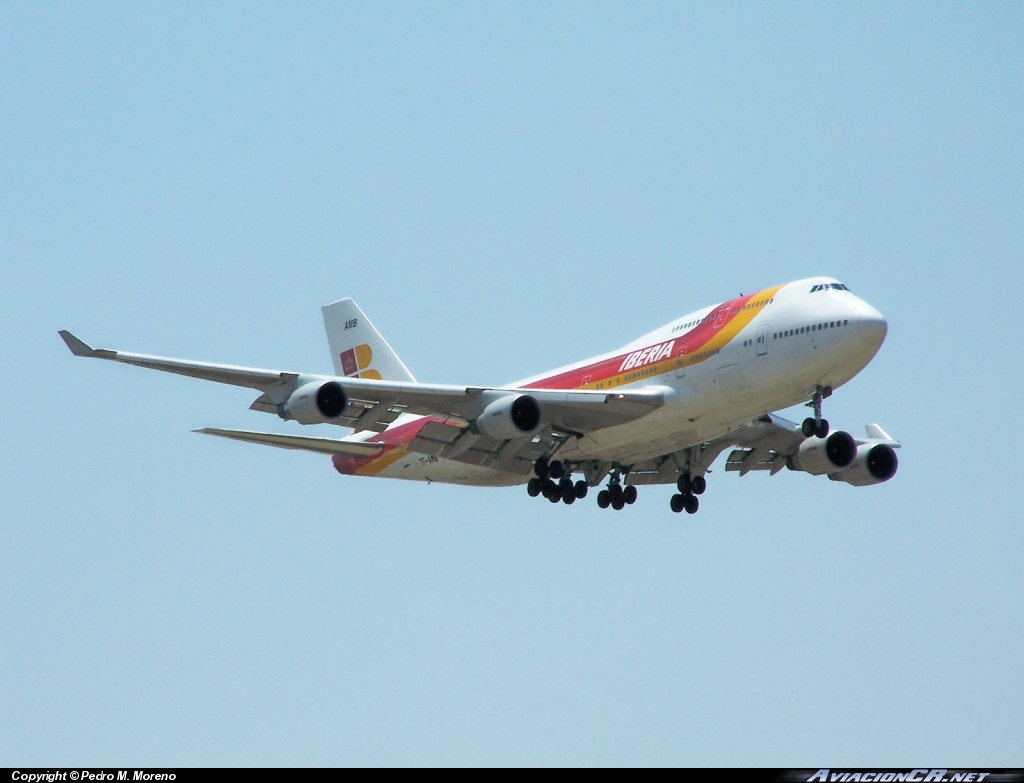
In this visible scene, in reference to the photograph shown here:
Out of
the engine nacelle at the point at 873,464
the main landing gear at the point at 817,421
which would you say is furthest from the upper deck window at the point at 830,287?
the engine nacelle at the point at 873,464

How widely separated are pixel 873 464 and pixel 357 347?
1930cm

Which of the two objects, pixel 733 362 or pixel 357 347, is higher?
pixel 357 347

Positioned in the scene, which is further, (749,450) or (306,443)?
(749,450)

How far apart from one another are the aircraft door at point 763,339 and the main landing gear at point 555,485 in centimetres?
857

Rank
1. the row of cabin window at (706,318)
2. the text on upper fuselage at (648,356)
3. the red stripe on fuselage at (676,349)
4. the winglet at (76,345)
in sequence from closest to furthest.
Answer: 1. the winglet at (76,345)
2. the row of cabin window at (706,318)
3. the red stripe on fuselage at (676,349)
4. the text on upper fuselage at (648,356)

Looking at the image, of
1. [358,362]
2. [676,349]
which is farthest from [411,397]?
[358,362]

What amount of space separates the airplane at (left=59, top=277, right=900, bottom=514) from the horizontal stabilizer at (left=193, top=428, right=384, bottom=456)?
0.05m

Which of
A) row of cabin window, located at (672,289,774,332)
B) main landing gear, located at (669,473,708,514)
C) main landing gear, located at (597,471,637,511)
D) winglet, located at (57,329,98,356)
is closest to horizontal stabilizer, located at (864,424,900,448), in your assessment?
main landing gear, located at (669,473,708,514)

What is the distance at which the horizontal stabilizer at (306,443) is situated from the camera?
140 ft

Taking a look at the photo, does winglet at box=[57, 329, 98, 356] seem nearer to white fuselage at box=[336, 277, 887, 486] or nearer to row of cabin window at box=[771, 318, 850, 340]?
white fuselage at box=[336, 277, 887, 486]

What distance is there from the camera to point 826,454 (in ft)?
151

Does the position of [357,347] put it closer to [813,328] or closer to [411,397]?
[411,397]

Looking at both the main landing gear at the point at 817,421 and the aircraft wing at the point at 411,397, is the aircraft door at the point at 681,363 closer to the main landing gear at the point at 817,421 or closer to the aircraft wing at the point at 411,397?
the aircraft wing at the point at 411,397
